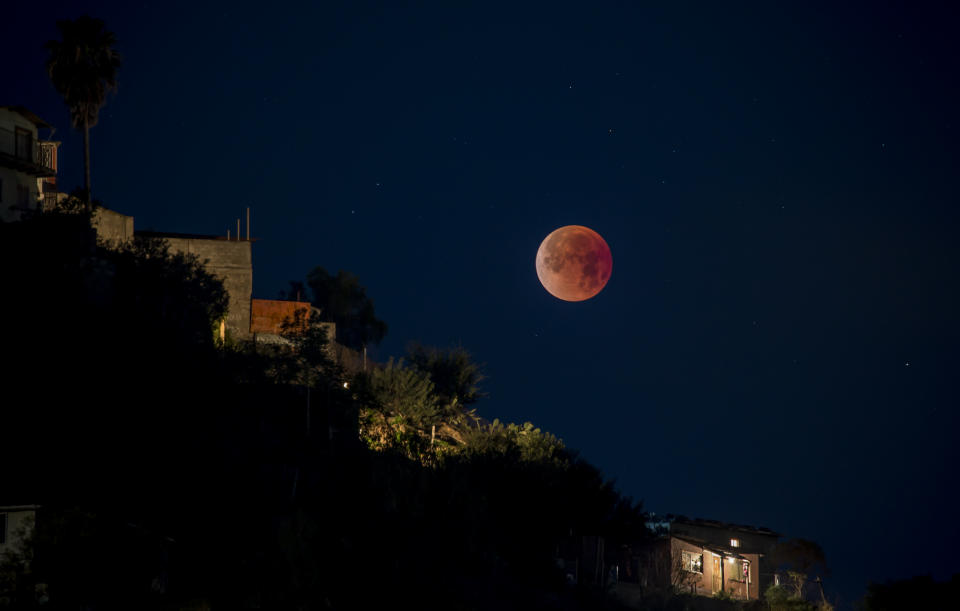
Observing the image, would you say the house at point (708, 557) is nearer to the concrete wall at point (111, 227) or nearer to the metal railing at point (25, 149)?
the concrete wall at point (111, 227)

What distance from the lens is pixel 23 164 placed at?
37.2 metres

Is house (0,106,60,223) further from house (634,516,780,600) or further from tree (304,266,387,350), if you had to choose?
house (634,516,780,600)

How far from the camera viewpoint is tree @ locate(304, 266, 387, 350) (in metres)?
63.9

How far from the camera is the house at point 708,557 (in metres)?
39.4

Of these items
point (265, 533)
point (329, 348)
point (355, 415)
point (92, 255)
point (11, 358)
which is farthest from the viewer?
point (329, 348)

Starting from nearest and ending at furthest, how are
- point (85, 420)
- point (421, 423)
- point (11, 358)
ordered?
1. point (85, 420)
2. point (11, 358)
3. point (421, 423)

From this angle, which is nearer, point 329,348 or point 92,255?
point 92,255

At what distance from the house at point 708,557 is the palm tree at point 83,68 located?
3367 cm

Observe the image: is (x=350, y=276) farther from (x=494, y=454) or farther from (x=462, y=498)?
(x=462, y=498)

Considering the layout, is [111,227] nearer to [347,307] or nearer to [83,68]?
[83,68]

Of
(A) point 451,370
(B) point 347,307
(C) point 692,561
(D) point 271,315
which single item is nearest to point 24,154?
(D) point 271,315

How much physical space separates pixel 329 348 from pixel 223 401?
37.4 feet

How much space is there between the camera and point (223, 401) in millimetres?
31625

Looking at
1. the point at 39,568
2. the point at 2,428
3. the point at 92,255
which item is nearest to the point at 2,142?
the point at 92,255
